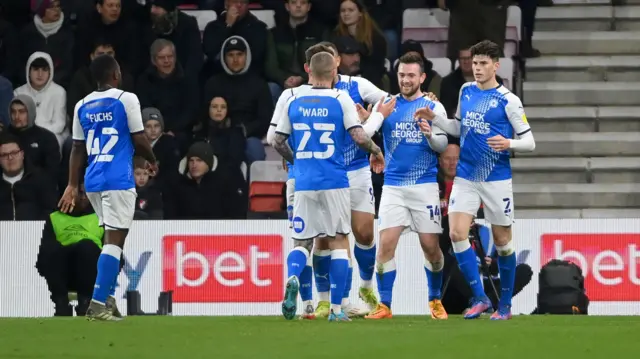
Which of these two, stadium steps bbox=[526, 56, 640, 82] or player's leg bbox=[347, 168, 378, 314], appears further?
stadium steps bbox=[526, 56, 640, 82]

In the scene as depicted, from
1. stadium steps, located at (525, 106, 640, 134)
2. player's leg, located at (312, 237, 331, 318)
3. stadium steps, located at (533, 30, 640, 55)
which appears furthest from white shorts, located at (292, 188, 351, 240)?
stadium steps, located at (533, 30, 640, 55)

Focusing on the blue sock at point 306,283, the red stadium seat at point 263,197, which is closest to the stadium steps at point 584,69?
the red stadium seat at point 263,197

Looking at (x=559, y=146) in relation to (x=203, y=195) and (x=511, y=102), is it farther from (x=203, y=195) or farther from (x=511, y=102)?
(x=511, y=102)

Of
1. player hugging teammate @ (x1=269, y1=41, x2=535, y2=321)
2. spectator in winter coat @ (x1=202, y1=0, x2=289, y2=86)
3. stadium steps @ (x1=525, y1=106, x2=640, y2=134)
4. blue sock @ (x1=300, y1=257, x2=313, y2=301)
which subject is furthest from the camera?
stadium steps @ (x1=525, y1=106, x2=640, y2=134)

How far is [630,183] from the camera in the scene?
2034 centimetres

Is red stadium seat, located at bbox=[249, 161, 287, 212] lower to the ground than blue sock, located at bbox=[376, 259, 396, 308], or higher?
higher

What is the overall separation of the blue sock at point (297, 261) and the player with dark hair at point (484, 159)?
60.5 inches

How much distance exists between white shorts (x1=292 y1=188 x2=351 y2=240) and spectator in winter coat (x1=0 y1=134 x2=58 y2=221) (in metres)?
6.35

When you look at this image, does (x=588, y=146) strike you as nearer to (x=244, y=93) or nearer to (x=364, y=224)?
(x=244, y=93)

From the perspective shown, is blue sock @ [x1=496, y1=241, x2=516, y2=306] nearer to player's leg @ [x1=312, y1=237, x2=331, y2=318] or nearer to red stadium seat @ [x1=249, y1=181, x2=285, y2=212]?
player's leg @ [x1=312, y1=237, x2=331, y2=318]

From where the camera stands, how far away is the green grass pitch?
10.4 meters

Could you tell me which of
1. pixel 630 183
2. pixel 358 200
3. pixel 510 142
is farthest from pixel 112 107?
pixel 630 183

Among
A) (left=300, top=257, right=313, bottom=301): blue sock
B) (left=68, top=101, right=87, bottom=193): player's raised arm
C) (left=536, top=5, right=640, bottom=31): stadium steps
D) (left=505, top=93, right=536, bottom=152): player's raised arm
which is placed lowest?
(left=300, top=257, right=313, bottom=301): blue sock

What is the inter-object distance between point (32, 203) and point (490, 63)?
7106 mm
